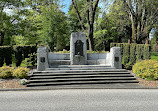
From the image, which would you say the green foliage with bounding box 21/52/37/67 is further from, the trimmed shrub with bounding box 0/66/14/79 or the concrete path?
the concrete path

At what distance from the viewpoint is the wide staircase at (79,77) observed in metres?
8.99

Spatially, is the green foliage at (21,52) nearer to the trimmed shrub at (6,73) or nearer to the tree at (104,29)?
the trimmed shrub at (6,73)

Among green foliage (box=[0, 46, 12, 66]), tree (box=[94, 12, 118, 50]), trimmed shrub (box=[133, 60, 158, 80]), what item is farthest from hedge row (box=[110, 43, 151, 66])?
tree (box=[94, 12, 118, 50])

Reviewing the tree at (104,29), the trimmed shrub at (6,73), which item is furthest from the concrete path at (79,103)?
the tree at (104,29)

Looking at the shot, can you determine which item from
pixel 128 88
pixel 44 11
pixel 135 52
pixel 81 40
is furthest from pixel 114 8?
pixel 128 88

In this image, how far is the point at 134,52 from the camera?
1489 centimetres

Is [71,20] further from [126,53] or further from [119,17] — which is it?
[126,53]

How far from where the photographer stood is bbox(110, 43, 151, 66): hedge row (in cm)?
1457

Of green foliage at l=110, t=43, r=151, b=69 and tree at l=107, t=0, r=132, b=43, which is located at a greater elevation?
tree at l=107, t=0, r=132, b=43

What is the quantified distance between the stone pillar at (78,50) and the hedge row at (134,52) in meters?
4.77

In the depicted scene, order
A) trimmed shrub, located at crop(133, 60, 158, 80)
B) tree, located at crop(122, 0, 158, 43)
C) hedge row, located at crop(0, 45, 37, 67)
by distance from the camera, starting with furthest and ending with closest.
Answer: tree, located at crop(122, 0, 158, 43), hedge row, located at crop(0, 45, 37, 67), trimmed shrub, located at crop(133, 60, 158, 80)

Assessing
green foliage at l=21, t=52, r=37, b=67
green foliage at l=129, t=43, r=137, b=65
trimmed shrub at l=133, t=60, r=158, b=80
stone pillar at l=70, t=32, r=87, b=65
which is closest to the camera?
trimmed shrub at l=133, t=60, r=158, b=80

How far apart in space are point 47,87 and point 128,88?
15.6 ft

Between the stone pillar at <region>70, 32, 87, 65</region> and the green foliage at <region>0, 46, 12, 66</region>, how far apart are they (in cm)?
600
